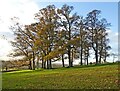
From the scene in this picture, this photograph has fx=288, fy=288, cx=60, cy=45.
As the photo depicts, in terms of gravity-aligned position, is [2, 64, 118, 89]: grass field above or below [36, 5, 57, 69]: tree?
below

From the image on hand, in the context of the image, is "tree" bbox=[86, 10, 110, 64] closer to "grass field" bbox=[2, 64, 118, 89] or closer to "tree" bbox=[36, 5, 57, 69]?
"tree" bbox=[36, 5, 57, 69]

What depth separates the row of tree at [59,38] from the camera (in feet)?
172

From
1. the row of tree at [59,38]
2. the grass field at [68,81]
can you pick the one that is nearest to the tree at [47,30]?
the row of tree at [59,38]

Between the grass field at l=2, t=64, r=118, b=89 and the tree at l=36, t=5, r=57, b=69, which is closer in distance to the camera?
the grass field at l=2, t=64, r=118, b=89

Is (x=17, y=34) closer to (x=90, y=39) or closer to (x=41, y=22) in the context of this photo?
(x=41, y=22)

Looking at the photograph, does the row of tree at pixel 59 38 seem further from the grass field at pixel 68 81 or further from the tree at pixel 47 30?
the grass field at pixel 68 81

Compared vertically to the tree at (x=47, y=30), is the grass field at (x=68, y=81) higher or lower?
lower

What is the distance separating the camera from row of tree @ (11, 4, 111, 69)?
52.4 m

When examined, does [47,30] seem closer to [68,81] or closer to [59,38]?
[59,38]

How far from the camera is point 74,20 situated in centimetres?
5650

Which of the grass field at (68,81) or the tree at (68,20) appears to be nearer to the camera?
the grass field at (68,81)

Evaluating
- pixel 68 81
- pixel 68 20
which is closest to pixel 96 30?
pixel 68 20

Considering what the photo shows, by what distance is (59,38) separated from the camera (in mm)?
52594

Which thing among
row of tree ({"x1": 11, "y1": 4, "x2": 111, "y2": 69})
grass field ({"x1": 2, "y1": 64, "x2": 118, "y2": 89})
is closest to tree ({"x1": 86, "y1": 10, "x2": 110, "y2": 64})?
row of tree ({"x1": 11, "y1": 4, "x2": 111, "y2": 69})
